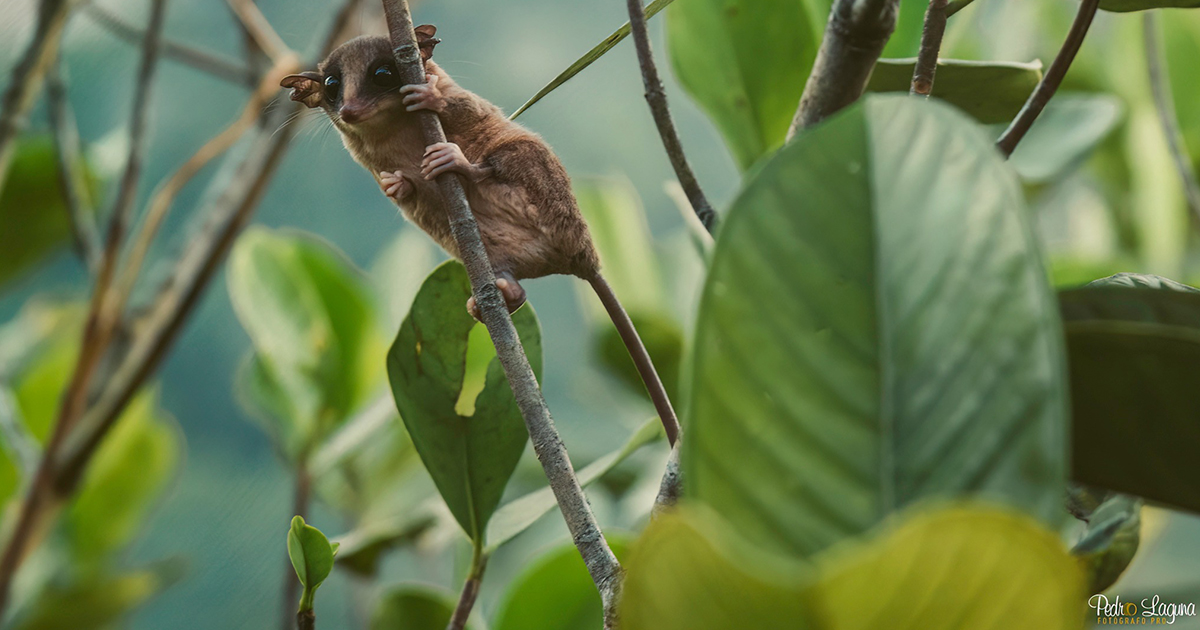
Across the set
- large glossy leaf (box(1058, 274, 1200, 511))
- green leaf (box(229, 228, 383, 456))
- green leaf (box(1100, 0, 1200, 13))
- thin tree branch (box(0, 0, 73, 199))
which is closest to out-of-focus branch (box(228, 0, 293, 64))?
thin tree branch (box(0, 0, 73, 199))

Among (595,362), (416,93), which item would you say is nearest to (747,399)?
(416,93)

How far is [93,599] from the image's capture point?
167cm

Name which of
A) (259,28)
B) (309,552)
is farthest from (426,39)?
(259,28)

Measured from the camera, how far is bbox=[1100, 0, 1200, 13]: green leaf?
543 millimetres

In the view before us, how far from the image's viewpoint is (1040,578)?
248mm

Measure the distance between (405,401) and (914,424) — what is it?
41cm

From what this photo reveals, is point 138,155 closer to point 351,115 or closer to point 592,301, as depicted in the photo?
point 592,301

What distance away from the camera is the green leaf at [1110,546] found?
17.4 inches

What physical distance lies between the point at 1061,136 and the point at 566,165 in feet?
2.63

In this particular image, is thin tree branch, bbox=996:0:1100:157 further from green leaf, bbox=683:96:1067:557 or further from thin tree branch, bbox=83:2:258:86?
thin tree branch, bbox=83:2:258:86

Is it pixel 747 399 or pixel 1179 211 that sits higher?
pixel 747 399

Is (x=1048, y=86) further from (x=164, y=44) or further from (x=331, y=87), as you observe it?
(x=164, y=44)

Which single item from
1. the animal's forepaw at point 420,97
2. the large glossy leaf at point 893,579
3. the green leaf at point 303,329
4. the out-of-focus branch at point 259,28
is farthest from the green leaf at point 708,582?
the out-of-focus branch at point 259,28

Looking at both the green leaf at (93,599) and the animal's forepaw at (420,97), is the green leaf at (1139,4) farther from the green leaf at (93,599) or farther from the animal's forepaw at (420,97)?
the green leaf at (93,599)
